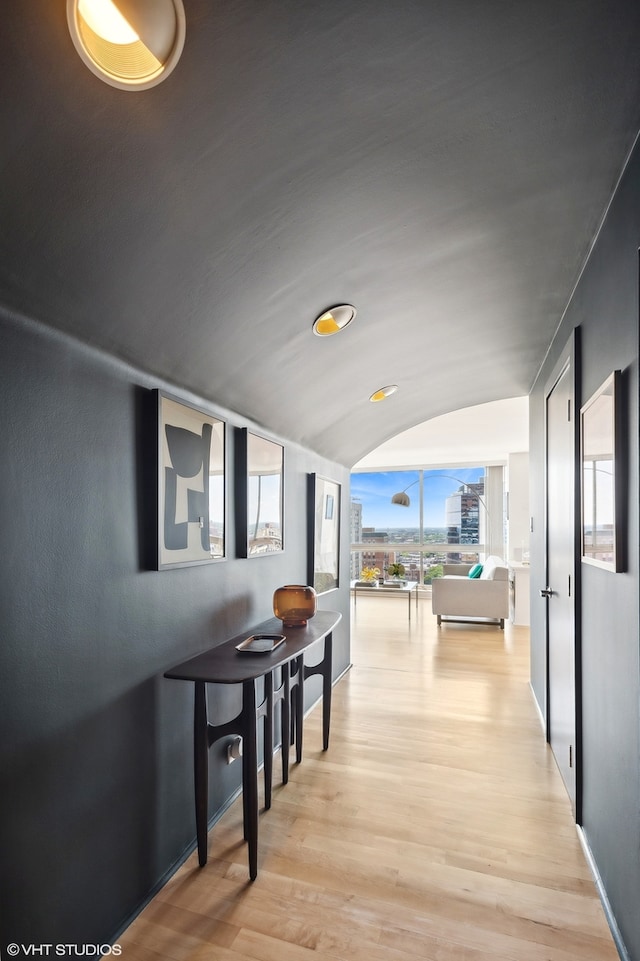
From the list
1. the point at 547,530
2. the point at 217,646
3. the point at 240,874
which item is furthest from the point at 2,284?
the point at 547,530

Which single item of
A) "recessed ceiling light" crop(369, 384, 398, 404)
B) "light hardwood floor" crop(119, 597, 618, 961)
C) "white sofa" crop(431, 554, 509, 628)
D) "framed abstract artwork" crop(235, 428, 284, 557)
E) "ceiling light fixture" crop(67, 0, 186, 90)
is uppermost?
"ceiling light fixture" crop(67, 0, 186, 90)

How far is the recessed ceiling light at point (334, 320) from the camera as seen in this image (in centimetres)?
229

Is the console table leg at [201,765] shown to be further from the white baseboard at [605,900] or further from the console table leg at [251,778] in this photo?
the white baseboard at [605,900]

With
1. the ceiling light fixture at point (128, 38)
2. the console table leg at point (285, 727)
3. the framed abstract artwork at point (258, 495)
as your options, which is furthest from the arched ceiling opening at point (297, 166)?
the console table leg at point (285, 727)

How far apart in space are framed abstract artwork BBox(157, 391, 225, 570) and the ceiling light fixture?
1.08m

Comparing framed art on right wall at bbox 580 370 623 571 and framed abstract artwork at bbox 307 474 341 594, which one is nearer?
framed art on right wall at bbox 580 370 623 571

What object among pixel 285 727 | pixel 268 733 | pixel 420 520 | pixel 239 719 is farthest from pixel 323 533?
pixel 420 520

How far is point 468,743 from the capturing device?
3.22m

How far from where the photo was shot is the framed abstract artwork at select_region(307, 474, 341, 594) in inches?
152

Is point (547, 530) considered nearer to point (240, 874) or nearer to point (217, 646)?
point (217, 646)

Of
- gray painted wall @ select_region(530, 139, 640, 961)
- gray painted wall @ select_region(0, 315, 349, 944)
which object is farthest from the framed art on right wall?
gray painted wall @ select_region(0, 315, 349, 944)

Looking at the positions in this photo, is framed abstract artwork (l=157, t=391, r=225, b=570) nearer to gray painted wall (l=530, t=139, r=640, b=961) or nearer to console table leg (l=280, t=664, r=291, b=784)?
console table leg (l=280, t=664, r=291, b=784)

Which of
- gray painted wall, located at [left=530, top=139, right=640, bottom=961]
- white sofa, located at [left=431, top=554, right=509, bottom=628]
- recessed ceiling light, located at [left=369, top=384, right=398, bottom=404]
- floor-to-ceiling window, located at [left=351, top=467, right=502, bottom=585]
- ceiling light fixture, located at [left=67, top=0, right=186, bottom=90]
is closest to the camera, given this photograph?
ceiling light fixture, located at [left=67, top=0, right=186, bottom=90]

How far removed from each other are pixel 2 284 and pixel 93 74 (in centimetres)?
55
